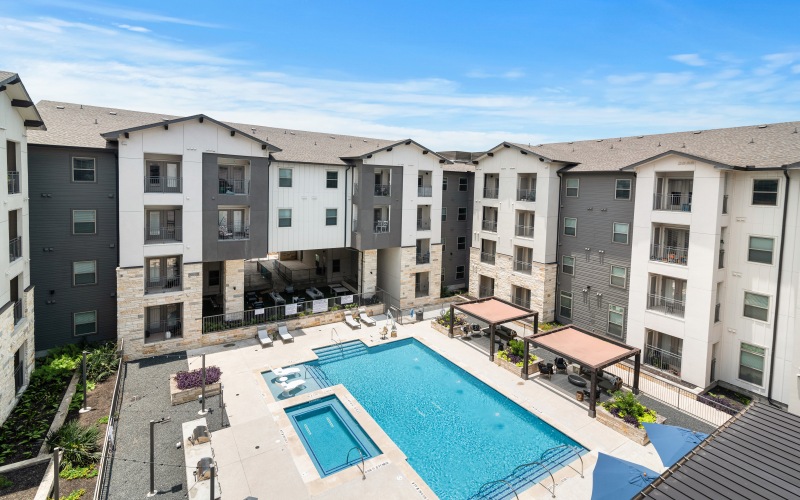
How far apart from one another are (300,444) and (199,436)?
141 inches

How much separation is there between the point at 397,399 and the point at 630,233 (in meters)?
16.1

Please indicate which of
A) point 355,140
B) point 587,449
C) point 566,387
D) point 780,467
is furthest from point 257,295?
point 780,467

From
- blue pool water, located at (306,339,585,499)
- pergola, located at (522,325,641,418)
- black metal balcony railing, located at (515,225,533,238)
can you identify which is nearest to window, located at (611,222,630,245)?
black metal balcony railing, located at (515,225,533,238)

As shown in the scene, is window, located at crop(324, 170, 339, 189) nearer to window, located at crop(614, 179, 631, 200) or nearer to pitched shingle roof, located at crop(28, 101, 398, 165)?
pitched shingle roof, located at crop(28, 101, 398, 165)

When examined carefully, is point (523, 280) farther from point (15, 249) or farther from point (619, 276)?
point (15, 249)

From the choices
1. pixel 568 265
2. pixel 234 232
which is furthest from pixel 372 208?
pixel 568 265

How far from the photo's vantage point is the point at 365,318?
2966 cm

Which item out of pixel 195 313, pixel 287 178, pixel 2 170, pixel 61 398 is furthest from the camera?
pixel 287 178

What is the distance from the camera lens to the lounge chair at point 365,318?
29.3 m

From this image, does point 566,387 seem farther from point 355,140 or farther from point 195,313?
point 355,140

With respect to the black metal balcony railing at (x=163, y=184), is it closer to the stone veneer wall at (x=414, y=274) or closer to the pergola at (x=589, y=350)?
the stone veneer wall at (x=414, y=274)

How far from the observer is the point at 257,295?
107 feet

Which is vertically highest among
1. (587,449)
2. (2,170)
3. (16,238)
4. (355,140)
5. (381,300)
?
(355,140)

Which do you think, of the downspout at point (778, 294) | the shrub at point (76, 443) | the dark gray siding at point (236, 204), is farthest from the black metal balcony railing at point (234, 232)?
the downspout at point (778, 294)
